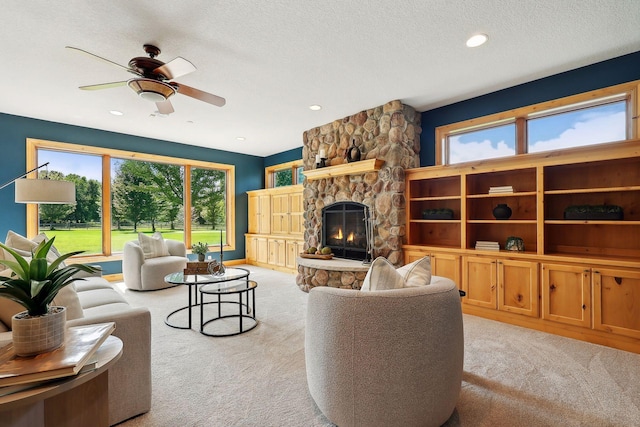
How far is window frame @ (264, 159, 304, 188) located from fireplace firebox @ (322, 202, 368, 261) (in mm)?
2050

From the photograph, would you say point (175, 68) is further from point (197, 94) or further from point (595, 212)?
point (595, 212)

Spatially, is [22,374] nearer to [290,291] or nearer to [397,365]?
[397,365]

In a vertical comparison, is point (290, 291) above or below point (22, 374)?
below

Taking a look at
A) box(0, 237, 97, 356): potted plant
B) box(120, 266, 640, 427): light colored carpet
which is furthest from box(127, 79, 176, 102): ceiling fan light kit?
box(120, 266, 640, 427): light colored carpet

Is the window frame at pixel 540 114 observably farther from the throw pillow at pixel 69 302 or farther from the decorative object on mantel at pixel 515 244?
the throw pillow at pixel 69 302

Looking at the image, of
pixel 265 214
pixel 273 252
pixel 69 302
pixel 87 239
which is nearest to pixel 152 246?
pixel 87 239

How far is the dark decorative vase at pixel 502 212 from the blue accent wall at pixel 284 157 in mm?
4152

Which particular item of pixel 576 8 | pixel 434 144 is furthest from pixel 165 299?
pixel 576 8

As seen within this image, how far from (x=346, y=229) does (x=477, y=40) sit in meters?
2.95

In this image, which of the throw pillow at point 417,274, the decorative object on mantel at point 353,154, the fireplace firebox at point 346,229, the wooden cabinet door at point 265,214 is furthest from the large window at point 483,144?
the wooden cabinet door at point 265,214

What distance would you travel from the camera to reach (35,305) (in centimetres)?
115

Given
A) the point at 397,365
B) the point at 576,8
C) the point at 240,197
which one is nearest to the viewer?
the point at 397,365

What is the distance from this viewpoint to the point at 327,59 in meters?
2.96

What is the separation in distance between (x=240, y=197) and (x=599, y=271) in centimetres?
650
